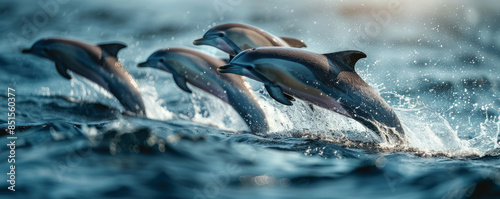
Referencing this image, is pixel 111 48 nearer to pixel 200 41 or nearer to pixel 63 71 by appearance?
pixel 63 71

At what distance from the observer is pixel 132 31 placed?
1825 centimetres

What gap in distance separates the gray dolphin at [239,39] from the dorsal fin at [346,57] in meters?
1.75

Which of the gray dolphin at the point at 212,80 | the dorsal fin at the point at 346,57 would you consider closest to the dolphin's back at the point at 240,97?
the gray dolphin at the point at 212,80

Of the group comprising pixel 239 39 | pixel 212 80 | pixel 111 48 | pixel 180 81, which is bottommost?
pixel 212 80

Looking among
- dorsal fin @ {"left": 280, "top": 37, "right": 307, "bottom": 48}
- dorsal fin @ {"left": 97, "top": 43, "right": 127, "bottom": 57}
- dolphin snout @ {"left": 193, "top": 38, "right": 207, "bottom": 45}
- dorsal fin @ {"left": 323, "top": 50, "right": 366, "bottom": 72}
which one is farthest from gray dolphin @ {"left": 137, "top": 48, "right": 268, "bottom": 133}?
dorsal fin @ {"left": 323, "top": 50, "right": 366, "bottom": 72}

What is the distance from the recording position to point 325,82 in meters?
6.75

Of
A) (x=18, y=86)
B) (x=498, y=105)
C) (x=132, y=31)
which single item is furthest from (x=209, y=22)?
(x=498, y=105)

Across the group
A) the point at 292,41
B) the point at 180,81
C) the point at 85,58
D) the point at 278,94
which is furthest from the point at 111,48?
the point at 278,94

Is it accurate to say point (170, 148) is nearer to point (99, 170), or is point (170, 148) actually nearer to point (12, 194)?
point (99, 170)

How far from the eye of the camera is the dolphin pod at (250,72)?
6.78m

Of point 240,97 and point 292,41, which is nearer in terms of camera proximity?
point 240,97

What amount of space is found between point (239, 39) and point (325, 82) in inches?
95.3

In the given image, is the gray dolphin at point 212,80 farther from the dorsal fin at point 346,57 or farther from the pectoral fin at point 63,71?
the dorsal fin at point 346,57

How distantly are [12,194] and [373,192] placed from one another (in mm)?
2970
